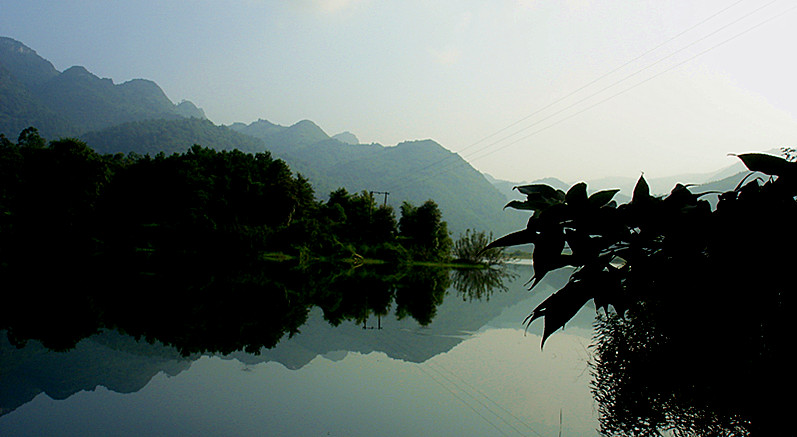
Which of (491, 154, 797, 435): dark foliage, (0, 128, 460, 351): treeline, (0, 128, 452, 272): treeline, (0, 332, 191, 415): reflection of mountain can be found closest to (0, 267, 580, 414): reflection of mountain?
(0, 332, 191, 415): reflection of mountain

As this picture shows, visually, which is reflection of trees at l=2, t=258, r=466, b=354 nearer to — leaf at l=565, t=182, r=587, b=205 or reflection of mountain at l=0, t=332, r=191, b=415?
reflection of mountain at l=0, t=332, r=191, b=415

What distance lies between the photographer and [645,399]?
5285mm

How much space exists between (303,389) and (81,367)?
3961mm

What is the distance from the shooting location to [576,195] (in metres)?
0.97

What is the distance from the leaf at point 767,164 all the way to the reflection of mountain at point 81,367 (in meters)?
7.88

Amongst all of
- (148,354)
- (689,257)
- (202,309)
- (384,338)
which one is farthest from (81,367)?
(689,257)

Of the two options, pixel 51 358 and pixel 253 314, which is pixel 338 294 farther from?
pixel 51 358

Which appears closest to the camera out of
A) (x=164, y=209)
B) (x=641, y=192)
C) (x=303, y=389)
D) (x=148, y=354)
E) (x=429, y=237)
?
(x=641, y=192)

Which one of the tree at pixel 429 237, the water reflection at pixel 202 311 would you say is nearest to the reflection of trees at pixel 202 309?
the water reflection at pixel 202 311

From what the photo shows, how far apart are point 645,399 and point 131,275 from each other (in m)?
22.2

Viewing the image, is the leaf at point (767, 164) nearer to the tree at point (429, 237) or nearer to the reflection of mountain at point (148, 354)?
the reflection of mountain at point (148, 354)

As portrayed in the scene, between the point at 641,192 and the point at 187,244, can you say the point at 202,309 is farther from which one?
the point at 187,244

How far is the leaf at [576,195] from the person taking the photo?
97cm

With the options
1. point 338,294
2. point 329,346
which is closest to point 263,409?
point 329,346
